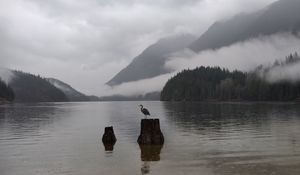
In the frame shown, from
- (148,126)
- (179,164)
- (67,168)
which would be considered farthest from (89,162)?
(148,126)

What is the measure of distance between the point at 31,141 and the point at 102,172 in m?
28.1

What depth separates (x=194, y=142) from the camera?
53.2 m

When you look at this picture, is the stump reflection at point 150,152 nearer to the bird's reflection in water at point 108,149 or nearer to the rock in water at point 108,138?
the bird's reflection in water at point 108,149

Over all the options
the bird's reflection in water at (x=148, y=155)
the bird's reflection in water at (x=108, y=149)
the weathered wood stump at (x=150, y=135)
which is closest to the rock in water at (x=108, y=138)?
the bird's reflection in water at (x=108, y=149)

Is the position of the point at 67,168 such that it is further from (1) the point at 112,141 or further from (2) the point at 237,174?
(1) the point at 112,141

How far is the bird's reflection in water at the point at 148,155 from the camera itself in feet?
115

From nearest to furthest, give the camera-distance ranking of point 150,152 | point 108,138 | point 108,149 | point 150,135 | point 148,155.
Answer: point 148,155, point 150,152, point 108,149, point 150,135, point 108,138

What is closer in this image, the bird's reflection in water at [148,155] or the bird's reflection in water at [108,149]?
the bird's reflection in water at [148,155]

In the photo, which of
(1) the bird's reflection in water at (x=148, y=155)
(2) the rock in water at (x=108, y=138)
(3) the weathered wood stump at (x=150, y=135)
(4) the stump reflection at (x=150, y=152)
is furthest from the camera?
(2) the rock in water at (x=108, y=138)

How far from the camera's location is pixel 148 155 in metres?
42.1

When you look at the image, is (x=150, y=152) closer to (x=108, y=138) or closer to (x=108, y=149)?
(x=108, y=149)

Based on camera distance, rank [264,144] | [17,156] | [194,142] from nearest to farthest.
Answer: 1. [17,156]
2. [264,144]
3. [194,142]

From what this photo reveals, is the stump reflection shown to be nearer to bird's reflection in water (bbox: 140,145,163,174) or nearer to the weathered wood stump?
bird's reflection in water (bbox: 140,145,163,174)

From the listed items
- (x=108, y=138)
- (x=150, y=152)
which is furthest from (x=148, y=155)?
(x=108, y=138)
